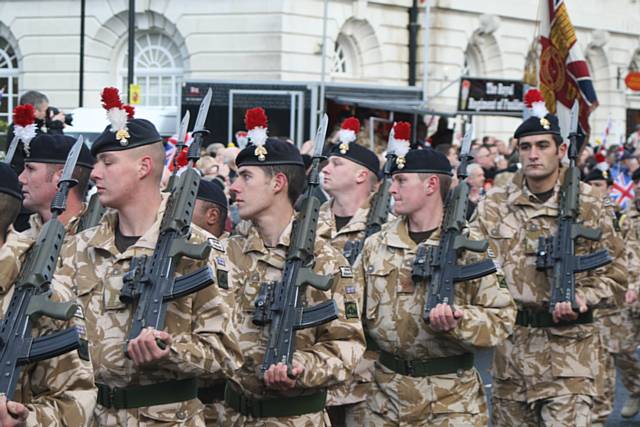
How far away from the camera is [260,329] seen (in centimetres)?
648

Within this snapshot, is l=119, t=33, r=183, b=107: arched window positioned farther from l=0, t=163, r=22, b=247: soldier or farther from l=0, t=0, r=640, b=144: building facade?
l=0, t=163, r=22, b=247: soldier

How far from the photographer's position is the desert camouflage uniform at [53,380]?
4.71 meters

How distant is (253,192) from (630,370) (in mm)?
5945

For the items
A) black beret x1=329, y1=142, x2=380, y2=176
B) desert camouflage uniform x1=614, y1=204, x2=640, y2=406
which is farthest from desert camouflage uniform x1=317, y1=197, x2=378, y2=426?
desert camouflage uniform x1=614, y1=204, x2=640, y2=406

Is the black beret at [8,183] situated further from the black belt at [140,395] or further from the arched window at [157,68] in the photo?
the arched window at [157,68]

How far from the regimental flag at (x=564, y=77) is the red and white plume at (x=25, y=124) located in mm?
5921

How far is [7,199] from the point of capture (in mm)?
4883

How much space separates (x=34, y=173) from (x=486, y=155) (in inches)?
542

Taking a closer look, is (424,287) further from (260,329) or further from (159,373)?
(159,373)

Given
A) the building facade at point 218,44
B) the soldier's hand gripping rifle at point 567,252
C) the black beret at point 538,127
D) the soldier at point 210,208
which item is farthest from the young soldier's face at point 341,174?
the building facade at point 218,44

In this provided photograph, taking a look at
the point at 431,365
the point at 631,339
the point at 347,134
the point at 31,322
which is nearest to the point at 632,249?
the point at 631,339

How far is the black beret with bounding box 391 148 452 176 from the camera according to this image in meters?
7.57

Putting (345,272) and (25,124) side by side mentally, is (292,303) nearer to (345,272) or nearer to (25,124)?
(345,272)

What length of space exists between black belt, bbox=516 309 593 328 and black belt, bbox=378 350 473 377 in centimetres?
129
